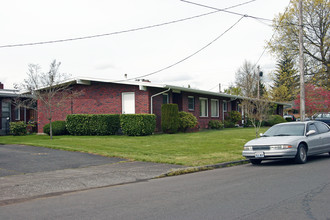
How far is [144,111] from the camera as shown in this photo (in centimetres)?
2469

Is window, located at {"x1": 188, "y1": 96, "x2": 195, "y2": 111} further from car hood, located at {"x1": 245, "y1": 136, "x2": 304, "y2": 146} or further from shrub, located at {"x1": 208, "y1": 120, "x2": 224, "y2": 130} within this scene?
car hood, located at {"x1": 245, "y1": 136, "x2": 304, "y2": 146}

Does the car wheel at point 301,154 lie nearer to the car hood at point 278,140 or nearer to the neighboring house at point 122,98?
the car hood at point 278,140

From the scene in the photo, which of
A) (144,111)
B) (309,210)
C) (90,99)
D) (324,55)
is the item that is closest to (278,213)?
(309,210)

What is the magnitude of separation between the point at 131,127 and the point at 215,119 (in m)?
12.1

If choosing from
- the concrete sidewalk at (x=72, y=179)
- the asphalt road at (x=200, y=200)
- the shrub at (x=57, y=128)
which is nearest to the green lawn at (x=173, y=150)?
the concrete sidewalk at (x=72, y=179)

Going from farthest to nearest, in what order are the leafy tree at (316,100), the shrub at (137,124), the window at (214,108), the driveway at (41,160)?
the window at (214,108)
the leafy tree at (316,100)
the shrub at (137,124)
the driveway at (41,160)

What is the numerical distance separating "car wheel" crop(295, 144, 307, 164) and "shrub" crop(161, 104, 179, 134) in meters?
12.6

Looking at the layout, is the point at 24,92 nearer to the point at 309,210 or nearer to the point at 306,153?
the point at 306,153

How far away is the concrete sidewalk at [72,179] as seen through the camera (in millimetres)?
8352

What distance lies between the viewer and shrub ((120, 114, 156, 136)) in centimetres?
2230

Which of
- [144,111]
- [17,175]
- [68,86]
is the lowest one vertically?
[17,175]

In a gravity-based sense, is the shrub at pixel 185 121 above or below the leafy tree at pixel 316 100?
below

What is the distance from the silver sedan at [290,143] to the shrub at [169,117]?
1107 centimetres

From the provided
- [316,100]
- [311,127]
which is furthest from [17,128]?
[316,100]
